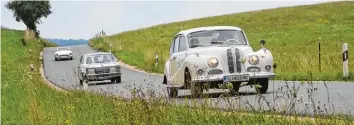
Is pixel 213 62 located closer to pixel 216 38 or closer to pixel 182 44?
pixel 216 38

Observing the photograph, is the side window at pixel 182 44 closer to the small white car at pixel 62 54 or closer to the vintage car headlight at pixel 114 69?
the vintage car headlight at pixel 114 69

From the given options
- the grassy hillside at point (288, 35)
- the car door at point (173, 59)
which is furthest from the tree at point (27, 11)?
the car door at point (173, 59)

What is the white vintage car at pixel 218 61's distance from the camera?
570 inches

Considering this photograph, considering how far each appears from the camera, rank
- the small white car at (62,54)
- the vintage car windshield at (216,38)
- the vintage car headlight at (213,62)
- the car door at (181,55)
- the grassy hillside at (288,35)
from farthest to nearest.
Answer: the small white car at (62,54) < the grassy hillside at (288,35) < the vintage car windshield at (216,38) < the car door at (181,55) < the vintage car headlight at (213,62)

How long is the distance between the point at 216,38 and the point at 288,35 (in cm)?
4454

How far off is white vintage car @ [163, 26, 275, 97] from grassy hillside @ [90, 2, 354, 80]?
5688 mm

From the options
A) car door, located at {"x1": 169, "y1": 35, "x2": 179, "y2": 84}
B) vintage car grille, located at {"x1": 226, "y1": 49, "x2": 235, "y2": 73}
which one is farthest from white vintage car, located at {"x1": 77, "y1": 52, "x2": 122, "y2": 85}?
vintage car grille, located at {"x1": 226, "y1": 49, "x2": 235, "y2": 73}

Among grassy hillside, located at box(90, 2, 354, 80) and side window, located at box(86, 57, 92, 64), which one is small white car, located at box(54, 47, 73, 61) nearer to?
grassy hillside, located at box(90, 2, 354, 80)

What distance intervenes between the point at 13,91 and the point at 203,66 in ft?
24.2

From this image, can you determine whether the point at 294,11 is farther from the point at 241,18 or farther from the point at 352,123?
the point at 352,123

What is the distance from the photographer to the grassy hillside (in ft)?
99.9

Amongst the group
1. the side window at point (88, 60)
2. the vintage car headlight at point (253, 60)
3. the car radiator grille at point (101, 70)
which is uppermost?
the vintage car headlight at point (253, 60)

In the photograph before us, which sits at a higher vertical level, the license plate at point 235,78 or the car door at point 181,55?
the car door at point 181,55

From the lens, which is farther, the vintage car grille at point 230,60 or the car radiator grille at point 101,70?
the car radiator grille at point 101,70
